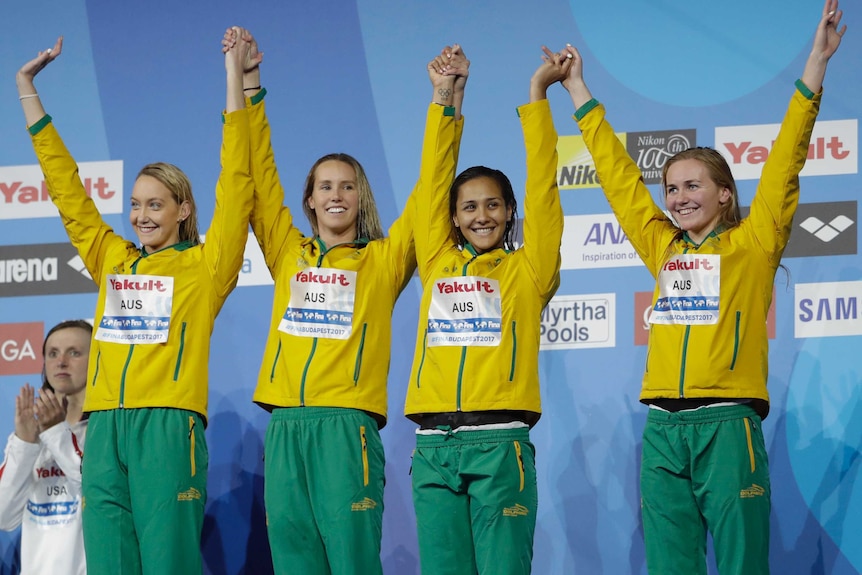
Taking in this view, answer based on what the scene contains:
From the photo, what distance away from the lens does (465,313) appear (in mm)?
3729

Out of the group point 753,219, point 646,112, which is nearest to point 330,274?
point 753,219

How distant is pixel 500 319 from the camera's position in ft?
12.2

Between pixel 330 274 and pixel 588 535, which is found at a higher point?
pixel 330 274

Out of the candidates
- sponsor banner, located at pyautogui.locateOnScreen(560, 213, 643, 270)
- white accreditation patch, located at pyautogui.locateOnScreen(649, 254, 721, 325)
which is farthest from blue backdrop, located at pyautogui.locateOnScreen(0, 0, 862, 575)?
white accreditation patch, located at pyautogui.locateOnScreen(649, 254, 721, 325)

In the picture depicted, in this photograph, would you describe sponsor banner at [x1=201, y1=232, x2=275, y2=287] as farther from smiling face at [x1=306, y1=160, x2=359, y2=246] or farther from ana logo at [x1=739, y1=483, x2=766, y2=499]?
ana logo at [x1=739, y1=483, x2=766, y2=499]

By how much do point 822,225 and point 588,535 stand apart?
1465 mm

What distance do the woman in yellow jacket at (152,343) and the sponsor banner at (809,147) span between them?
1901 mm

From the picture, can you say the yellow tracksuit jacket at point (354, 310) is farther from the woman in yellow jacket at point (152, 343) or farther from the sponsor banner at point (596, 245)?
the sponsor banner at point (596, 245)

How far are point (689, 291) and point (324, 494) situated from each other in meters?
1.25

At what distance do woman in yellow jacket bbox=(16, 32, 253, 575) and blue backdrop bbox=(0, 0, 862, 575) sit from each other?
1032 millimetres

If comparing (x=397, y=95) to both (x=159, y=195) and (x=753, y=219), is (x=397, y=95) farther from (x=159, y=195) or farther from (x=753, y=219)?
(x=753, y=219)

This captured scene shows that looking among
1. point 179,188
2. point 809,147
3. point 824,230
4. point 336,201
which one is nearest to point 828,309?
point 824,230

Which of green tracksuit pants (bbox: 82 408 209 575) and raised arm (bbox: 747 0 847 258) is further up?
raised arm (bbox: 747 0 847 258)

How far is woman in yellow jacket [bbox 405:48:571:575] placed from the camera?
3514 millimetres
